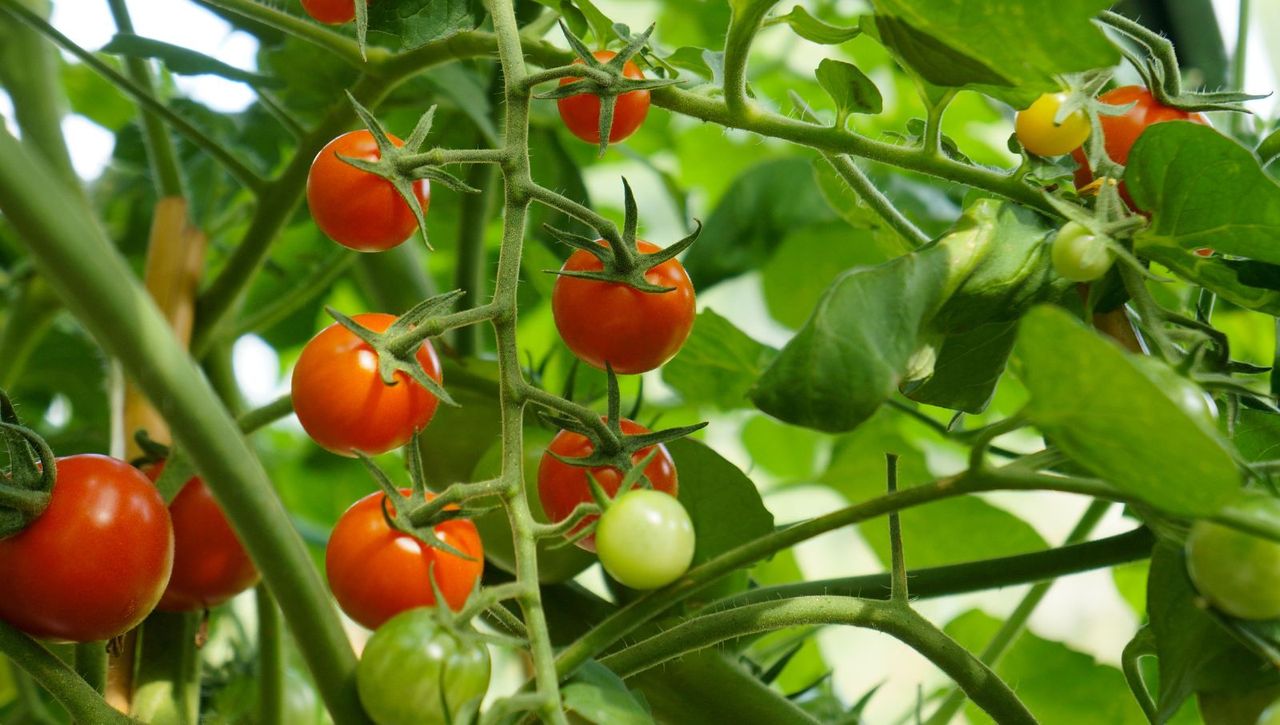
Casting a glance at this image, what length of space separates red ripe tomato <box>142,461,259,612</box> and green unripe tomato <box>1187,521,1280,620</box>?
1.02ft

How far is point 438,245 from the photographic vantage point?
0.89 m

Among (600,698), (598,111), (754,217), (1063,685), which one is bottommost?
(600,698)

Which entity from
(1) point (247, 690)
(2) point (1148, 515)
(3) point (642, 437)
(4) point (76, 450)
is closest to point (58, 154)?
(4) point (76, 450)

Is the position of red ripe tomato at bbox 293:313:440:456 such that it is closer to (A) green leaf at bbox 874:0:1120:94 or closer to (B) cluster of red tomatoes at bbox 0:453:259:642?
(B) cluster of red tomatoes at bbox 0:453:259:642

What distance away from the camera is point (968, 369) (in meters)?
0.39

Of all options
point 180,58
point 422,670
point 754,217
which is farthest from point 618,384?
point 754,217

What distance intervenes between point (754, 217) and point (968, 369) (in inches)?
14.7

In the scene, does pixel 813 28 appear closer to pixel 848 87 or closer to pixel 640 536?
pixel 848 87

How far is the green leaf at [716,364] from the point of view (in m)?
0.55

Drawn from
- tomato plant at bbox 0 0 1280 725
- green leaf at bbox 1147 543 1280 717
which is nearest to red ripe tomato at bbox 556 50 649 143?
tomato plant at bbox 0 0 1280 725

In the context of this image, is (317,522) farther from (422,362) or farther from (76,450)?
(422,362)

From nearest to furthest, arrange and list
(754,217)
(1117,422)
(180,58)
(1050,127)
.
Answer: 1. (1117,422)
2. (1050,127)
3. (180,58)
4. (754,217)

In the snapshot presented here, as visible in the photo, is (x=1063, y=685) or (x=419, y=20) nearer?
(x=419, y=20)

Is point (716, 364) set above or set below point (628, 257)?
above
